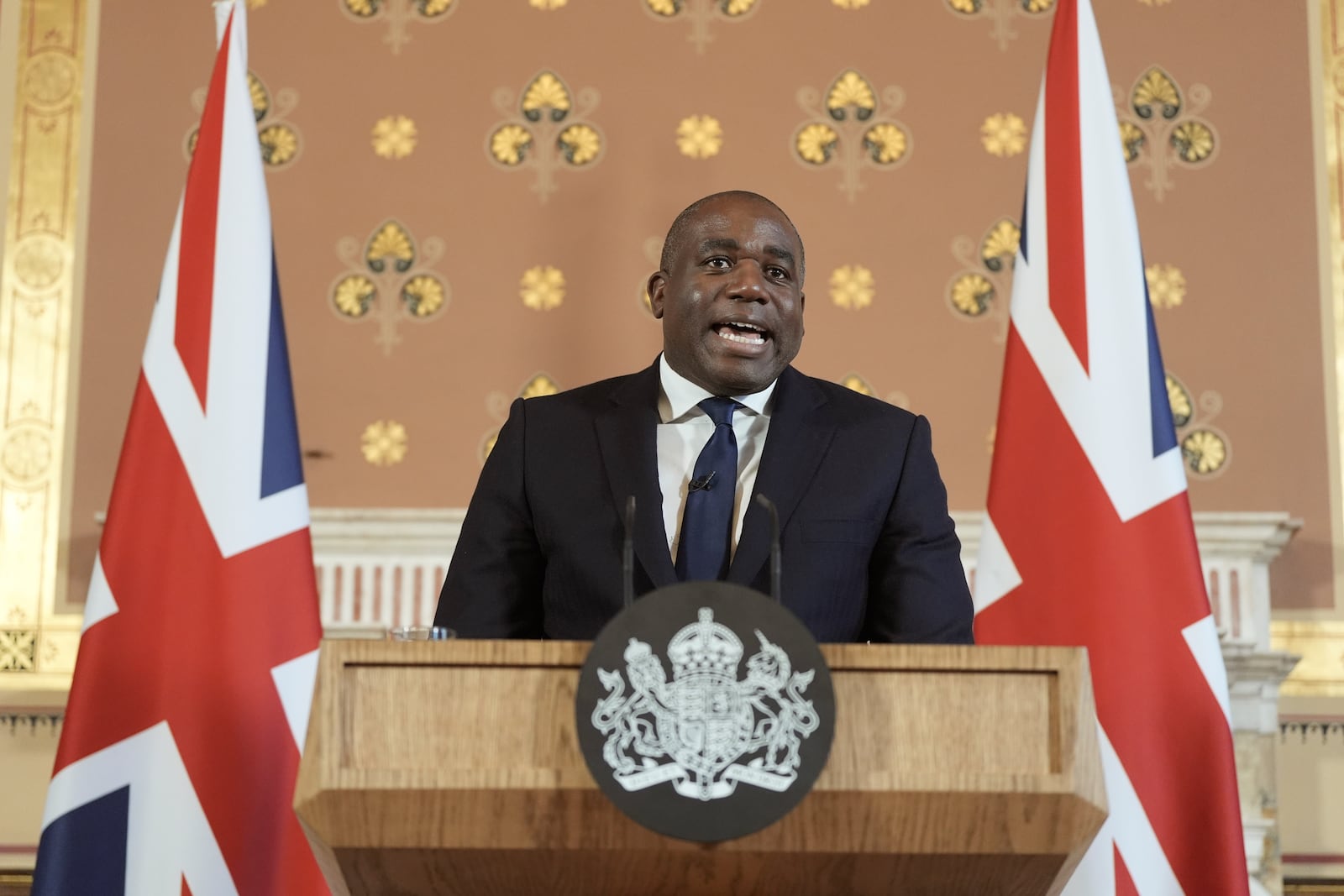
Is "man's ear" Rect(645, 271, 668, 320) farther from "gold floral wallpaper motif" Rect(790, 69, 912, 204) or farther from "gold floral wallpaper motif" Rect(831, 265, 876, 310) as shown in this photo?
"gold floral wallpaper motif" Rect(790, 69, 912, 204)

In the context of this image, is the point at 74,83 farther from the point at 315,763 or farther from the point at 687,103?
the point at 315,763

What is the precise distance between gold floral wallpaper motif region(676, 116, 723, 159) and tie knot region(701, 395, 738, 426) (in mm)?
1811

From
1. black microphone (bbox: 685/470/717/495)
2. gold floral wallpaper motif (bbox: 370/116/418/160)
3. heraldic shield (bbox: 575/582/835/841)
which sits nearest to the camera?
heraldic shield (bbox: 575/582/835/841)

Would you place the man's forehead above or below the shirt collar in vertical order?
above

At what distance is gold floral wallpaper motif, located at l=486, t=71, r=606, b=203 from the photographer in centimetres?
348

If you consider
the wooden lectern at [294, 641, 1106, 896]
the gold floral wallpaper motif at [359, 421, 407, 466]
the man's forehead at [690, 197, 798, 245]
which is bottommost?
the wooden lectern at [294, 641, 1106, 896]

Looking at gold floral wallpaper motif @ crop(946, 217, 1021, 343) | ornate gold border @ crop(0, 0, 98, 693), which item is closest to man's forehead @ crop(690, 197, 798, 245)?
gold floral wallpaper motif @ crop(946, 217, 1021, 343)

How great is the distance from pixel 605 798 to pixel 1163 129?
280cm

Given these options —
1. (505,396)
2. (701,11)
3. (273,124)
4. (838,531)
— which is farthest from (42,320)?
(838,531)

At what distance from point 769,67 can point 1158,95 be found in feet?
2.79

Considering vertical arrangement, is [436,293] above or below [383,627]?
above

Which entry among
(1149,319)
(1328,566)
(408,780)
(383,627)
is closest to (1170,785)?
(1149,319)

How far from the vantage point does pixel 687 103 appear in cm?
350

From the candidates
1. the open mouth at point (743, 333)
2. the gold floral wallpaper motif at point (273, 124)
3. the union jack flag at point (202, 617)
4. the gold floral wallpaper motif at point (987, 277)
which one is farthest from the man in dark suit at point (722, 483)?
the gold floral wallpaper motif at point (273, 124)
